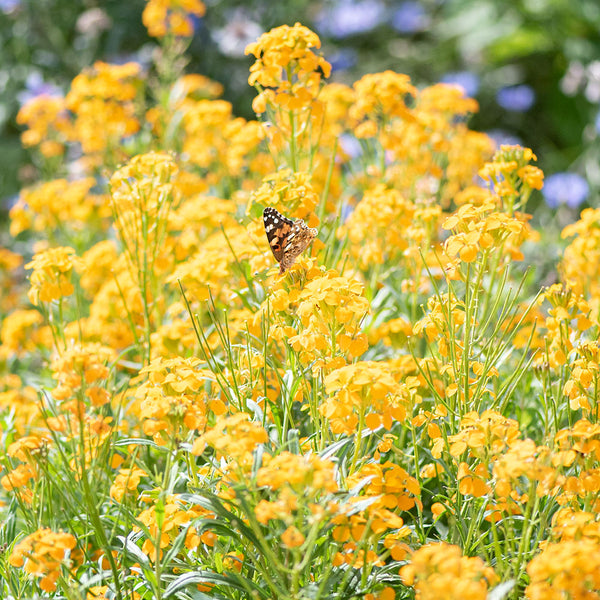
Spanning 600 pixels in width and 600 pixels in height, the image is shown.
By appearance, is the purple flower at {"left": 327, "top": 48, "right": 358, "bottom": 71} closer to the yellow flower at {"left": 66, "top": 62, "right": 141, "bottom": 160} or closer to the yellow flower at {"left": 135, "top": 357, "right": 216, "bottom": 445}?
the yellow flower at {"left": 66, "top": 62, "right": 141, "bottom": 160}

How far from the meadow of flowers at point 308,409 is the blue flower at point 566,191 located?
1706mm

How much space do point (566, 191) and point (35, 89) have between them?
3922mm

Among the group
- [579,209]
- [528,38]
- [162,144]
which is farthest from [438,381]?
[528,38]

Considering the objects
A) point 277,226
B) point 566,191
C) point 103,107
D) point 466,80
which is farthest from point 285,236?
point 466,80

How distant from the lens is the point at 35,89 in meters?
5.53

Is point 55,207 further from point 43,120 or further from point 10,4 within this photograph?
point 10,4

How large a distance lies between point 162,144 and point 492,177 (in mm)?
2043

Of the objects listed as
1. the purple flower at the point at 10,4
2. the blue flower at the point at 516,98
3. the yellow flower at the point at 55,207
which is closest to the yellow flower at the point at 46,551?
the yellow flower at the point at 55,207

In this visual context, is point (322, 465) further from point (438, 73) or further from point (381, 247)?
point (438, 73)

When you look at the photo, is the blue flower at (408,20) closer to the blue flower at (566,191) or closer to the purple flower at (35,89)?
the blue flower at (566,191)

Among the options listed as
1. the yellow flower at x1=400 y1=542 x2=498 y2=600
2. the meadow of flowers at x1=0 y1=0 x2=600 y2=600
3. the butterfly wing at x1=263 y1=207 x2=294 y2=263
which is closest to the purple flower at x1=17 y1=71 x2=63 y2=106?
the meadow of flowers at x1=0 y1=0 x2=600 y2=600

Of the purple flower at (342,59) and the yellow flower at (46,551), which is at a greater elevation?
the purple flower at (342,59)

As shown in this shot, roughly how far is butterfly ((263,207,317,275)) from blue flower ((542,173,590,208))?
3.09 meters

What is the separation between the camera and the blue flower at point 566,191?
4.53 metres
